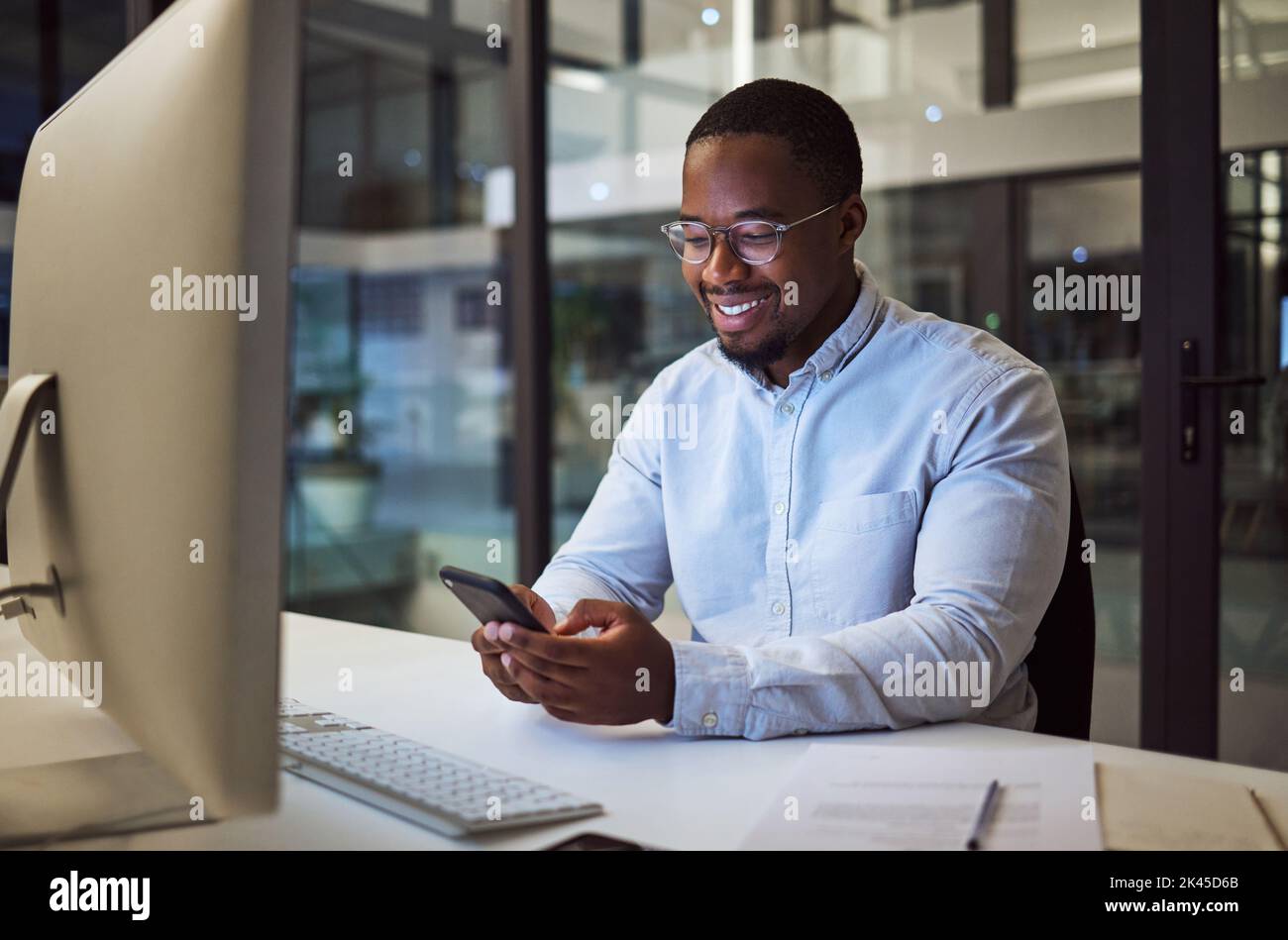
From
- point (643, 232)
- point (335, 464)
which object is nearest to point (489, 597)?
point (643, 232)

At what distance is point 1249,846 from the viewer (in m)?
0.83

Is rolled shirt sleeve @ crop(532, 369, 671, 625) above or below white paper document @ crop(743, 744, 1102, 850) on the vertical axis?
above

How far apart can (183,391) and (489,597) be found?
1.62 feet

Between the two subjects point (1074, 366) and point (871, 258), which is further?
point (871, 258)

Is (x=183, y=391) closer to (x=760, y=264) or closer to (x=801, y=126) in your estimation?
(x=760, y=264)

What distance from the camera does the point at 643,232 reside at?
372cm

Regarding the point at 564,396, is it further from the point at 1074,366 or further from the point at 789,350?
the point at 789,350

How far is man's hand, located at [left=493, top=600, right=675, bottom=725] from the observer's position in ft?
3.71

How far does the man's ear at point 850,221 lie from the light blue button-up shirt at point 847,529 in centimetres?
5

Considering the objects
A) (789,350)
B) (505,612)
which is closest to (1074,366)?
(789,350)
